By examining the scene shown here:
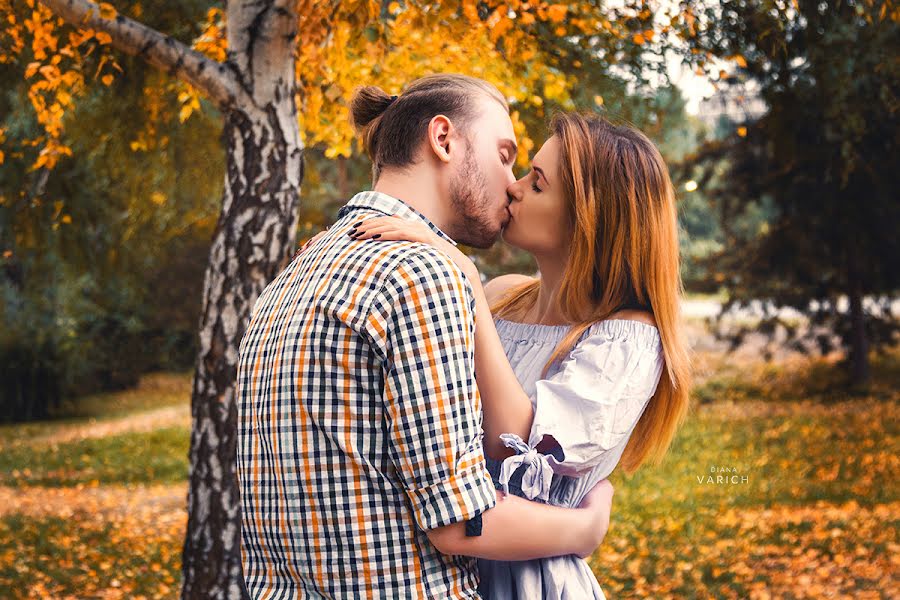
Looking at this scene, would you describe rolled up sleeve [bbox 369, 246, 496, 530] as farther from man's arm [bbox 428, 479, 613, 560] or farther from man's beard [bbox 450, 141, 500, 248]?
man's beard [bbox 450, 141, 500, 248]

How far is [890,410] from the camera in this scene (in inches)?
463

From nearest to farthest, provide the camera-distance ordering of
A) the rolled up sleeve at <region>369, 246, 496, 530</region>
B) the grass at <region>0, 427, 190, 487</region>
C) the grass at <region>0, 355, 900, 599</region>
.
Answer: the rolled up sleeve at <region>369, 246, 496, 530</region> < the grass at <region>0, 355, 900, 599</region> < the grass at <region>0, 427, 190, 487</region>

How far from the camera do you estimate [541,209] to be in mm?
2195

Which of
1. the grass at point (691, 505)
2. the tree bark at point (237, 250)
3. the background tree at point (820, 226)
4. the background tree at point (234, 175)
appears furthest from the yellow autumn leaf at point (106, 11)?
the background tree at point (820, 226)

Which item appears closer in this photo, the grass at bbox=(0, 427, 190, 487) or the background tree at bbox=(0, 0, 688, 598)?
the background tree at bbox=(0, 0, 688, 598)

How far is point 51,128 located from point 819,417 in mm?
10381

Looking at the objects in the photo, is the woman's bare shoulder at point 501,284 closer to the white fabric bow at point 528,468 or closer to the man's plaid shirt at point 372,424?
the white fabric bow at point 528,468

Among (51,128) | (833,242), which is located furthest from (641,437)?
(833,242)

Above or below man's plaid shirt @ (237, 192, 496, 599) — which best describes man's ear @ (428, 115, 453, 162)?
above

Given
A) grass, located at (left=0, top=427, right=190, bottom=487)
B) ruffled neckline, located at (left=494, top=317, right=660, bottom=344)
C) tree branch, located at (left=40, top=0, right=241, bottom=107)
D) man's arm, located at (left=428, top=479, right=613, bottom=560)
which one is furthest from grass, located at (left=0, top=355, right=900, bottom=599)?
man's arm, located at (left=428, top=479, right=613, bottom=560)

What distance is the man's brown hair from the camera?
1.90 metres

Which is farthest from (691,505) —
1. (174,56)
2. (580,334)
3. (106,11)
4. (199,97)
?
(580,334)

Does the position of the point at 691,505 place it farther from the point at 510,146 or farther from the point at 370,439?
the point at 370,439

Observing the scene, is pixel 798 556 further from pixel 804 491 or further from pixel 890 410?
pixel 890 410
